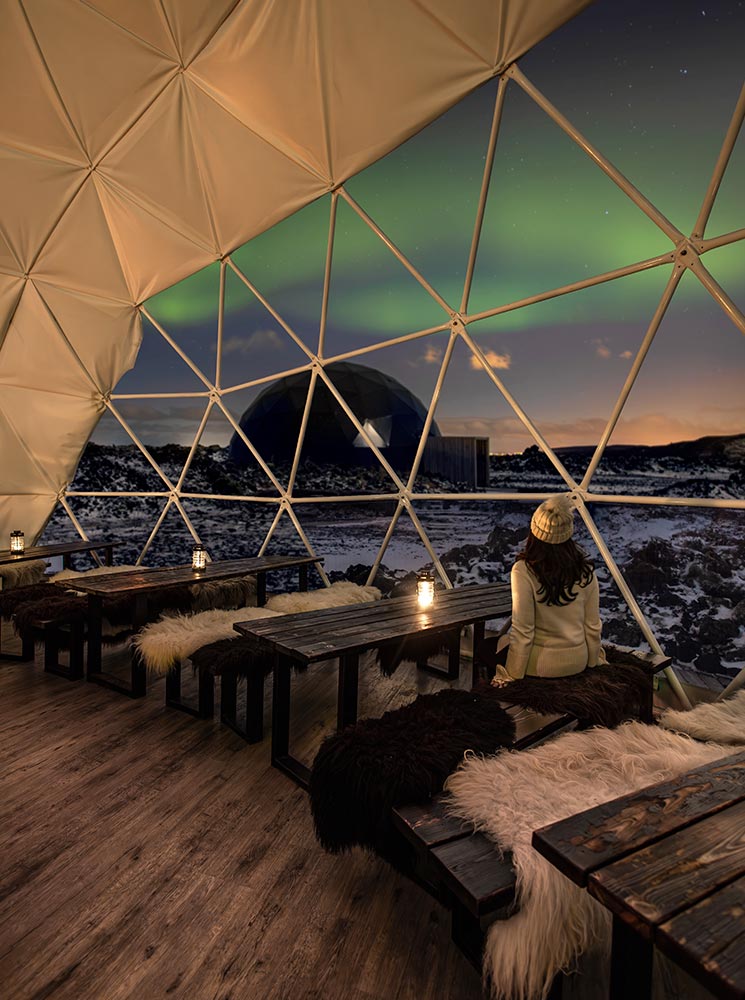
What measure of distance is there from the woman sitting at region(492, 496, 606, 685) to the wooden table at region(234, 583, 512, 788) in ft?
1.80

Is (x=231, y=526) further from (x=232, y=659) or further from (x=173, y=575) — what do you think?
(x=232, y=659)

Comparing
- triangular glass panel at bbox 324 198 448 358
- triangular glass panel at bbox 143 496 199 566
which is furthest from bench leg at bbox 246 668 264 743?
triangular glass panel at bbox 143 496 199 566

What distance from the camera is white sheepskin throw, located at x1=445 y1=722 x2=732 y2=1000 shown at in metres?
1.38

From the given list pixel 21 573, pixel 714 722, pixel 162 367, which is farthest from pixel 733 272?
pixel 162 367

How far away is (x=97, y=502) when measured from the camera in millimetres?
8828

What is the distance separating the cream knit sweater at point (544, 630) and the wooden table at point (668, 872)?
1280 millimetres

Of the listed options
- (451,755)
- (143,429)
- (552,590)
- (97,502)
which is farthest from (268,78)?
(143,429)

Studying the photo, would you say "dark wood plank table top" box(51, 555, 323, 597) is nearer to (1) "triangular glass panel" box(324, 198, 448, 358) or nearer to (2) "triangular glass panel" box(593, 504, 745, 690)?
(1) "triangular glass panel" box(324, 198, 448, 358)

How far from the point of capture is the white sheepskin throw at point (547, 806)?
1.38 meters

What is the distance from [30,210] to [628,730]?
7.80 metres

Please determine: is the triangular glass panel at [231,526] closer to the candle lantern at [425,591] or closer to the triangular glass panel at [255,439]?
the triangular glass panel at [255,439]

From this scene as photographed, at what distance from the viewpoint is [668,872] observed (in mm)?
1097

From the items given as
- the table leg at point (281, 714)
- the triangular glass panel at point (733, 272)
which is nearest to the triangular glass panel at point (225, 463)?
the table leg at point (281, 714)

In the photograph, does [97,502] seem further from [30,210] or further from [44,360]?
[30,210]
